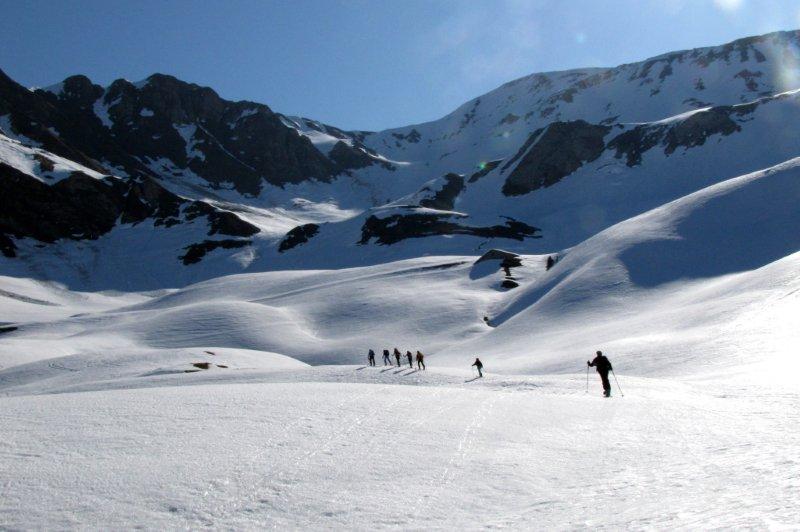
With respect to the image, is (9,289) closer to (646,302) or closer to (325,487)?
(646,302)

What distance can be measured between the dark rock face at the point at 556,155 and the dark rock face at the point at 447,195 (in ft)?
44.0

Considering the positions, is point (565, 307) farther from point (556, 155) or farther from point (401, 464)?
point (556, 155)

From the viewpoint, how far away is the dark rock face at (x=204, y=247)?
123062mm

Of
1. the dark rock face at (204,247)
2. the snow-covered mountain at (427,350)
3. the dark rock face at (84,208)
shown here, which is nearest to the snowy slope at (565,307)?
the snow-covered mountain at (427,350)

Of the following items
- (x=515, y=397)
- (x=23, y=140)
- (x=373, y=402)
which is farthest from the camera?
(x=23, y=140)

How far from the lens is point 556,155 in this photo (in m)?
150

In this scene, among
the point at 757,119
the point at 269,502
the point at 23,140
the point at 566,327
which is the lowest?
the point at 269,502

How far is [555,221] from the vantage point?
4936 inches

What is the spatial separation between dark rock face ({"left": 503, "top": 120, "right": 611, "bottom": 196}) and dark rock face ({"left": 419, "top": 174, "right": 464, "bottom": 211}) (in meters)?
13.4

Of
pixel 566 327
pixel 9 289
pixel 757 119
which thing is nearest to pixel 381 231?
pixel 9 289

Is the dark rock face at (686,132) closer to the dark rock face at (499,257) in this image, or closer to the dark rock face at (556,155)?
the dark rock face at (556,155)

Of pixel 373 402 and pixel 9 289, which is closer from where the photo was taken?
pixel 373 402

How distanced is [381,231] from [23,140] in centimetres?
10930

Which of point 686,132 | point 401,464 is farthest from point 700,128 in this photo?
point 401,464
